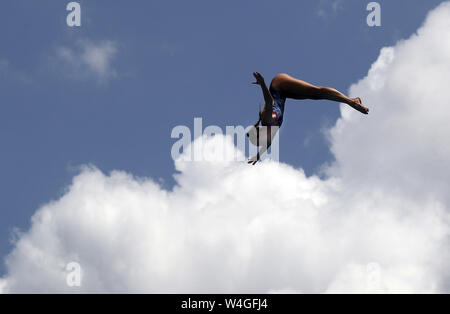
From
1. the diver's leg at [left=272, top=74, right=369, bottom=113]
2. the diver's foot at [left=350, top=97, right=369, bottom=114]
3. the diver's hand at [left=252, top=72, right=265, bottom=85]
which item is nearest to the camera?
the diver's hand at [left=252, top=72, right=265, bottom=85]

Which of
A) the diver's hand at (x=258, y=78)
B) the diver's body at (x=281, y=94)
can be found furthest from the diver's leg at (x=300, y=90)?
the diver's hand at (x=258, y=78)

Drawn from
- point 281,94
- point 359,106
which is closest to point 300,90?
point 281,94

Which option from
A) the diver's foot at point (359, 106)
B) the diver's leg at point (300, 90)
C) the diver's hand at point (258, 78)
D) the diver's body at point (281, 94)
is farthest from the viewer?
the diver's foot at point (359, 106)

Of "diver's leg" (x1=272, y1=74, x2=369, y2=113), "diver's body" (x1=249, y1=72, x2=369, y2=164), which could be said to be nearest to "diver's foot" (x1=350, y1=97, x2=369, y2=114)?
"diver's leg" (x1=272, y1=74, x2=369, y2=113)

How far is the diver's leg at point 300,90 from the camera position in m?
15.7

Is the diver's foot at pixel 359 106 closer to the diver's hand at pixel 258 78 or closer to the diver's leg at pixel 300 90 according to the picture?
the diver's leg at pixel 300 90

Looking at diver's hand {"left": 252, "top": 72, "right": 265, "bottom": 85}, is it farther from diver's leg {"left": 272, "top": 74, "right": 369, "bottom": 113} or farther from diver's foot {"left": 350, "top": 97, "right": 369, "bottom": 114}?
diver's foot {"left": 350, "top": 97, "right": 369, "bottom": 114}

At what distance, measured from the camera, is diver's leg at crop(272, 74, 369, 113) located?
15711 mm

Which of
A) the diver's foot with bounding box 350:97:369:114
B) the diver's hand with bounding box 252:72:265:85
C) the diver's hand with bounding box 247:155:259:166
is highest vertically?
the diver's foot with bounding box 350:97:369:114

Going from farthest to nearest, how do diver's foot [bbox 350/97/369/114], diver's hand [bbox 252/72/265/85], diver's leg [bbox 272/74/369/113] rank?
diver's foot [bbox 350/97/369/114] < diver's leg [bbox 272/74/369/113] < diver's hand [bbox 252/72/265/85]

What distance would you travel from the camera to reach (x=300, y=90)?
52.1 feet
